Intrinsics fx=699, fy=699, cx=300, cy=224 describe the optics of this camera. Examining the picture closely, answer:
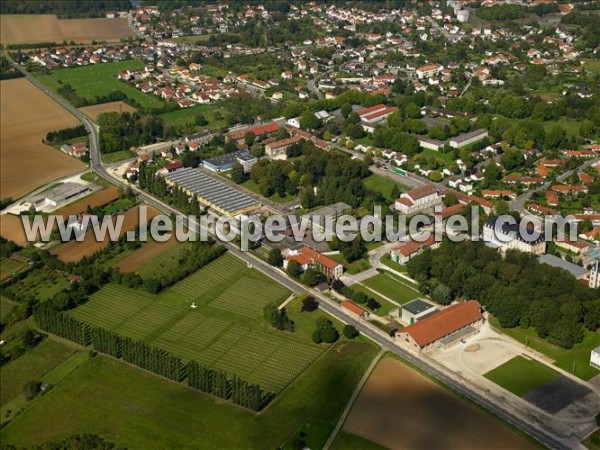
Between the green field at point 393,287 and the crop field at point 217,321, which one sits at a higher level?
the green field at point 393,287

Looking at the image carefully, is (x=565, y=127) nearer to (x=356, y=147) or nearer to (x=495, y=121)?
(x=495, y=121)

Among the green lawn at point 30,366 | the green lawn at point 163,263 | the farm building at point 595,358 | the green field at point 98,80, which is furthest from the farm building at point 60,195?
the farm building at point 595,358

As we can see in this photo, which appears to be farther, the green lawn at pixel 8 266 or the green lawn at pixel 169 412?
the green lawn at pixel 8 266

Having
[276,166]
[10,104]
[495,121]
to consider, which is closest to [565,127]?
[495,121]

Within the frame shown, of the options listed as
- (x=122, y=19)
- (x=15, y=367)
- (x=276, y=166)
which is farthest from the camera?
(x=122, y=19)

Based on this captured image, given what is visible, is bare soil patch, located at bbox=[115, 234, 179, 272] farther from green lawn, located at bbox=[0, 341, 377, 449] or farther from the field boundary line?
the field boundary line

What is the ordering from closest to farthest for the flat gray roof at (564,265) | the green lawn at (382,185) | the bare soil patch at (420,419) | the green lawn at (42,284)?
the bare soil patch at (420,419)
the flat gray roof at (564,265)
the green lawn at (42,284)
the green lawn at (382,185)

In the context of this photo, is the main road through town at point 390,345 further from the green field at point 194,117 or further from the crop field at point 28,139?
the green field at point 194,117
